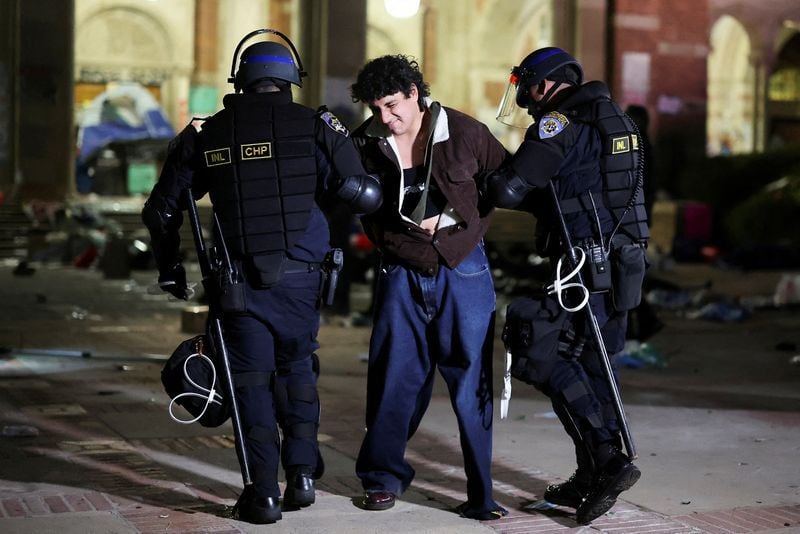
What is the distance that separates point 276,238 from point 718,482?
2.30 m

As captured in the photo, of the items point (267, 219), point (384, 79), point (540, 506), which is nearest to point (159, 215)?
point (267, 219)

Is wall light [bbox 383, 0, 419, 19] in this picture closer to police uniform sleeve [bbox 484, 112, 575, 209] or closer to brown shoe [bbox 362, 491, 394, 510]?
police uniform sleeve [bbox 484, 112, 575, 209]

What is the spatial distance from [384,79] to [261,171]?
0.58m

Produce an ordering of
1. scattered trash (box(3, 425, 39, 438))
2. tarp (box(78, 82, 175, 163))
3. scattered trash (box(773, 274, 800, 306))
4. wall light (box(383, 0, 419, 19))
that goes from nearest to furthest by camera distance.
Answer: scattered trash (box(3, 425, 39, 438)) → scattered trash (box(773, 274, 800, 306)) → tarp (box(78, 82, 175, 163)) → wall light (box(383, 0, 419, 19))

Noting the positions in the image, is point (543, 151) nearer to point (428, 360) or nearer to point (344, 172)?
point (344, 172)

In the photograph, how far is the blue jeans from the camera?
17.0 feet

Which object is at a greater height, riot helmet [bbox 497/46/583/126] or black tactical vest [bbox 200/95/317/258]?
riot helmet [bbox 497/46/583/126]

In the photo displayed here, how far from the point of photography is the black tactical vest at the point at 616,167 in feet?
16.7

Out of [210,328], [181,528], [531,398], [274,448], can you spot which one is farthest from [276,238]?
[531,398]

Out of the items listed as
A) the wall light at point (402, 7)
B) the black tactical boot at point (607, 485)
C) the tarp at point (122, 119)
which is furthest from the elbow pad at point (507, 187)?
the wall light at point (402, 7)

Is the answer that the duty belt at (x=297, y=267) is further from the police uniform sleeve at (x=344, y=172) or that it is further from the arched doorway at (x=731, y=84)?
the arched doorway at (x=731, y=84)

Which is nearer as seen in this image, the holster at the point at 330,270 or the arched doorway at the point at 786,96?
the holster at the point at 330,270

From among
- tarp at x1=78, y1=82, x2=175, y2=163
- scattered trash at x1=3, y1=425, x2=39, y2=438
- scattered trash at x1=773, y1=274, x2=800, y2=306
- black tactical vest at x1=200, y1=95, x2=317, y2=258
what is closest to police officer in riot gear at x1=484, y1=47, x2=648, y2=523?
black tactical vest at x1=200, y1=95, x2=317, y2=258

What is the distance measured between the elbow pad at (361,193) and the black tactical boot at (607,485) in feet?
4.36
